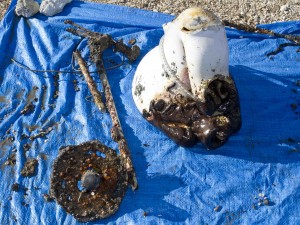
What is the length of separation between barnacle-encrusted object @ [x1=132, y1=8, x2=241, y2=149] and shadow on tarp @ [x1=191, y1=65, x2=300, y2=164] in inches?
10.5

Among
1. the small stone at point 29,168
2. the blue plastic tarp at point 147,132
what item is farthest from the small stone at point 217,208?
the small stone at point 29,168

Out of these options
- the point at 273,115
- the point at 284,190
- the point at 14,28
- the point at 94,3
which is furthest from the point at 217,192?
the point at 14,28

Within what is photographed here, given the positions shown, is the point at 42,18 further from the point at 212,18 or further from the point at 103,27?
the point at 212,18

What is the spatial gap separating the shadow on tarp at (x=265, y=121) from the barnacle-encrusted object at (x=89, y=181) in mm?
693

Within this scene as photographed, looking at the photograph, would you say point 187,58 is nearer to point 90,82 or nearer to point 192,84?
point 192,84

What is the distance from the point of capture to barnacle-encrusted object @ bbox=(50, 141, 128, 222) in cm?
329

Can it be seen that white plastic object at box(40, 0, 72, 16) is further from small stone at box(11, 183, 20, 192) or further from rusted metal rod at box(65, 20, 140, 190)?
small stone at box(11, 183, 20, 192)

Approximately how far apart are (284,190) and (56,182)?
1780 mm

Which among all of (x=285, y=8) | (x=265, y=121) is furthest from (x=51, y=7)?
(x=285, y=8)

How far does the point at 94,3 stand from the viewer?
4.42 m

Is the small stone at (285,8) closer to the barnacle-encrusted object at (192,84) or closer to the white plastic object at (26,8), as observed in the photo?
the barnacle-encrusted object at (192,84)

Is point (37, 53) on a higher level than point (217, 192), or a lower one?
higher

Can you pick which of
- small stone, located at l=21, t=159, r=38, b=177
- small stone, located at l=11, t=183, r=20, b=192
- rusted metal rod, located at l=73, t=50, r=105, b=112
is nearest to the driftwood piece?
rusted metal rod, located at l=73, t=50, r=105, b=112

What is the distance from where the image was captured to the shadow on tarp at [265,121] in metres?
3.55
